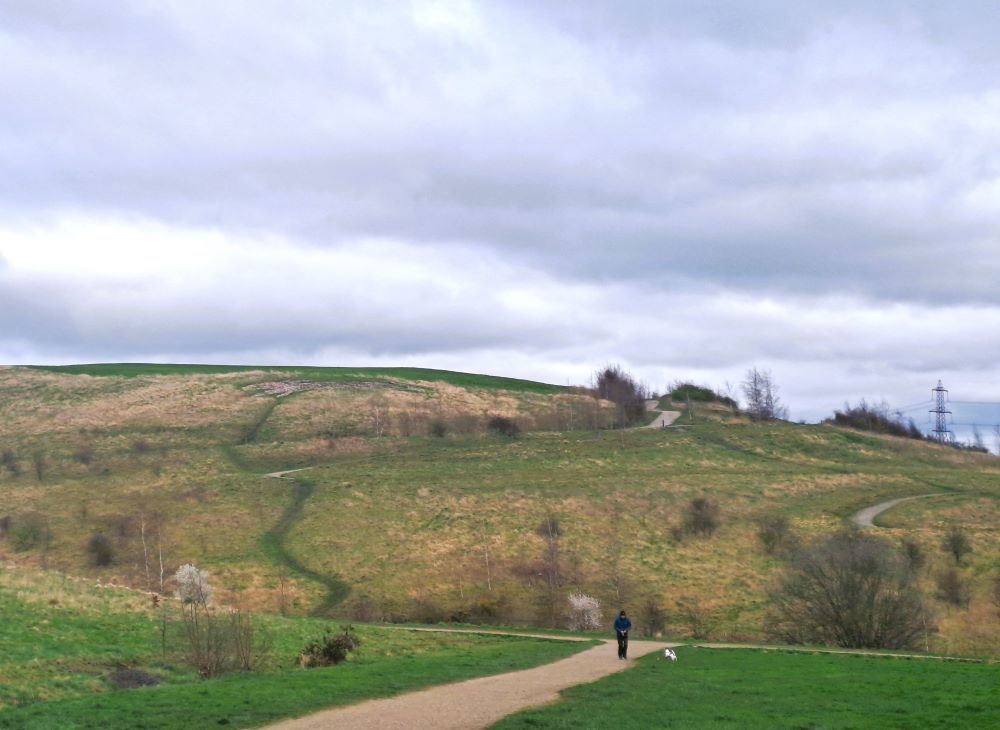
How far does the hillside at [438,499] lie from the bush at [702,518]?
1120mm

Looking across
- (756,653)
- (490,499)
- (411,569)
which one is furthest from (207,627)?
(490,499)

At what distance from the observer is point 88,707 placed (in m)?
18.2

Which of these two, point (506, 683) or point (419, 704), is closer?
point (419, 704)

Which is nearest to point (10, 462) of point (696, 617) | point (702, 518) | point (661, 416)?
point (702, 518)

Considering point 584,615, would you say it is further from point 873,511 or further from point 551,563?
point 873,511

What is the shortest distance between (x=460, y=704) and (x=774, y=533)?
170 ft

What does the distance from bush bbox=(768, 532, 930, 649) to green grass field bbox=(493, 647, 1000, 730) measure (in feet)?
35.9

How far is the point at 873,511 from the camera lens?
75250 mm

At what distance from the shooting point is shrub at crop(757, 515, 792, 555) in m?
65.1

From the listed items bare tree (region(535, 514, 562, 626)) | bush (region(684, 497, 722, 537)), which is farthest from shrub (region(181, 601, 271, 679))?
bush (region(684, 497, 722, 537))

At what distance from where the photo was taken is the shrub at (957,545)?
61.8 meters

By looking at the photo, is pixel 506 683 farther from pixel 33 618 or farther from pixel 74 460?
pixel 74 460

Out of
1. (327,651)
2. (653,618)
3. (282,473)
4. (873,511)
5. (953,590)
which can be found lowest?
(653,618)

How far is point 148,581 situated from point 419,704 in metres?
45.1
